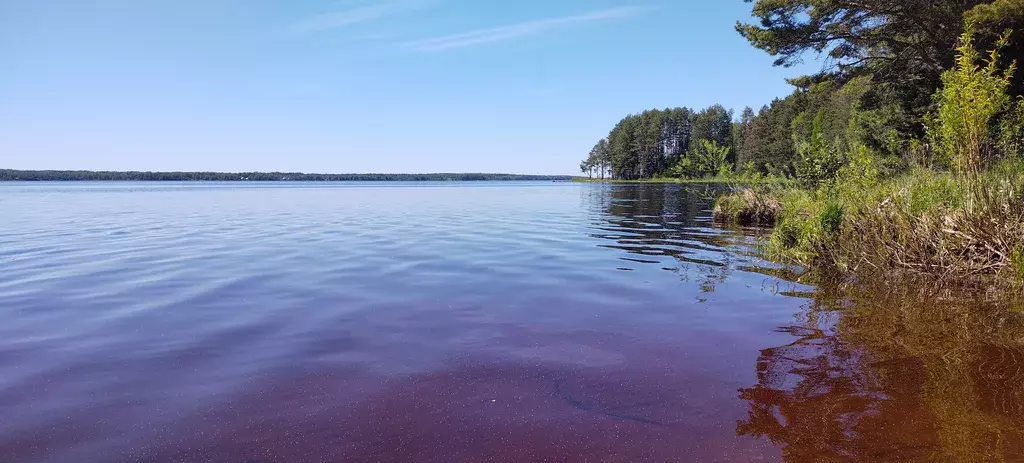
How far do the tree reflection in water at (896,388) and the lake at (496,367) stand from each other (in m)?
0.02

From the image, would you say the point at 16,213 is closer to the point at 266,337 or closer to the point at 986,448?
the point at 266,337

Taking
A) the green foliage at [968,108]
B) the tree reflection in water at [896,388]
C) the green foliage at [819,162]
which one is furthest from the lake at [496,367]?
the green foliage at [819,162]

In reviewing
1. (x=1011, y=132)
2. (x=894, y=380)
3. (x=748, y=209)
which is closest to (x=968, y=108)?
(x=1011, y=132)

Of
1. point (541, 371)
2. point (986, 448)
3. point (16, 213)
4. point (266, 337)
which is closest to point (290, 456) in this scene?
point (541, 371)

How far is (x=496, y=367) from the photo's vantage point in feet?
18.4

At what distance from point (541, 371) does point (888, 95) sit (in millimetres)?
27130

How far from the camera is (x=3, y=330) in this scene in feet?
22.7

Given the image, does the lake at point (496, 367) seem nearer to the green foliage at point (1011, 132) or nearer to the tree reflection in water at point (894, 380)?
the tree reflection in water at point (894, 380)

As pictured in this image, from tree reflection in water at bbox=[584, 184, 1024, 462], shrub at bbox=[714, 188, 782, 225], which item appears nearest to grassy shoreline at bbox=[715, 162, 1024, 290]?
tree reflection in water at bbox=[584, 184, 1024, 462]

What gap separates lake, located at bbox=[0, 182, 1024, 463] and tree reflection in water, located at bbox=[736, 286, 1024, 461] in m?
0.02

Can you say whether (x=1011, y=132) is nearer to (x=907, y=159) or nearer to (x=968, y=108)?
(x=968, y=108)

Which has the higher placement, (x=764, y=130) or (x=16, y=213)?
(x=764, y=130)

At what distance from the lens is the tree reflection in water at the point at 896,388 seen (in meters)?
3.82

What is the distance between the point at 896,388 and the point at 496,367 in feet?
11.3
